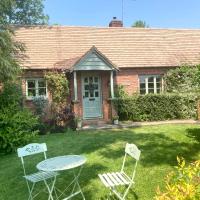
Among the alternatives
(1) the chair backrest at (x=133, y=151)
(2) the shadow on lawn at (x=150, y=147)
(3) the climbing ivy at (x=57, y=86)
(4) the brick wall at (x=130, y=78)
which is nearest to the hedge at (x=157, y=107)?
(4) the brick wall at (x=130, y=78)

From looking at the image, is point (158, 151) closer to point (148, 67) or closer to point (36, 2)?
point (148, 67)

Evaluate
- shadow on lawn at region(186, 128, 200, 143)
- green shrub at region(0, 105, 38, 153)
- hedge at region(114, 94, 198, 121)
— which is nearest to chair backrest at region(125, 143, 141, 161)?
shadow on lawn at region(186, 128, 200, 143)

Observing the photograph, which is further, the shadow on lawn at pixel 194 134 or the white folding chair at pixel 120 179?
the shadow on lawn at pixel 194 134

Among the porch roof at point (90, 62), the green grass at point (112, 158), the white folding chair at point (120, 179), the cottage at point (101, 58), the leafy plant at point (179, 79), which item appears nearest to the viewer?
the white folding chair at point (120, 179)

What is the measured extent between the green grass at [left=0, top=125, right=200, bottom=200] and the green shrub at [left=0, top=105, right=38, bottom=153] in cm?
45

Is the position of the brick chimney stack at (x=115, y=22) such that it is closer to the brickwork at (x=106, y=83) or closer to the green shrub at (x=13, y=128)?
the brickwork at (x=106, y=83)

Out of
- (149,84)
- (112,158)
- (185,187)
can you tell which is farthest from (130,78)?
(185,187)

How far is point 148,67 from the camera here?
2042cm

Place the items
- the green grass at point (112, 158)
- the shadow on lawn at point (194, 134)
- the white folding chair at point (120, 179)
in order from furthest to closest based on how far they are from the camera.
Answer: the shadow on lawn at point (194, 134), the green grass at point (112, 158), the white folding chair at point (120, 179)

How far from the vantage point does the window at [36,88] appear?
60.3ft

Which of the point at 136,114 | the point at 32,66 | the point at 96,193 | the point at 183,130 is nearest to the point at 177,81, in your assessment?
the point at 136,114

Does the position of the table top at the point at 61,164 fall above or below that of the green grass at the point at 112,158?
above

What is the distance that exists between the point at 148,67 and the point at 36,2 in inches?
760

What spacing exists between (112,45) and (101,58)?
12.4ft
